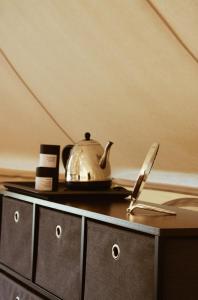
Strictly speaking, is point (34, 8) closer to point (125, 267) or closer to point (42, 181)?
point (42, 181)

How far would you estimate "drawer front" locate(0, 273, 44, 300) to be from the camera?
1689mm

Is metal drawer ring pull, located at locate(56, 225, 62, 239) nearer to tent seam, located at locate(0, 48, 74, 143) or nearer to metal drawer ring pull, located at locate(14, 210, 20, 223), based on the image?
metal drawer ring pull, located at locate(14, 210, 20, 223)

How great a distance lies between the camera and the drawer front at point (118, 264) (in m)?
1.17

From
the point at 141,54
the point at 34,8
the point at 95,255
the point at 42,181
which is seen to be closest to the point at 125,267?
the point at 95,255

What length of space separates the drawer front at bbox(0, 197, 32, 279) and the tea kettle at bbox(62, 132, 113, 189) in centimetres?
19

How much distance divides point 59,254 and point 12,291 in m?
0.36

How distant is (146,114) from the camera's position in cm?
209

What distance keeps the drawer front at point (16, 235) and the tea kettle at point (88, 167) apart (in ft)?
0.61

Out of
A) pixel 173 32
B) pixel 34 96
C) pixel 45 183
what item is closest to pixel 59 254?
pixel 45 183

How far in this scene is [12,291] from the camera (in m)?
1.81

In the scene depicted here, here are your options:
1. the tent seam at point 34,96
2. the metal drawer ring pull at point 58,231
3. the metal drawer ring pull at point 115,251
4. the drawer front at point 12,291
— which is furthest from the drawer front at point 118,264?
the tent seam at point 34,96

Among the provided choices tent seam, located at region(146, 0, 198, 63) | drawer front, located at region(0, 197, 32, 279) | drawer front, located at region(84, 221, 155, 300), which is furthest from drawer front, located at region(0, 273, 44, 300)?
tent seam, located at region(146, 0, 198, 63)

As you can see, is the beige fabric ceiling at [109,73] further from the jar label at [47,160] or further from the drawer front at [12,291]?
the drawer front at [12,291]

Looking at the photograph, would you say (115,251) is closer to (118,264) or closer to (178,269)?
(118,264)
